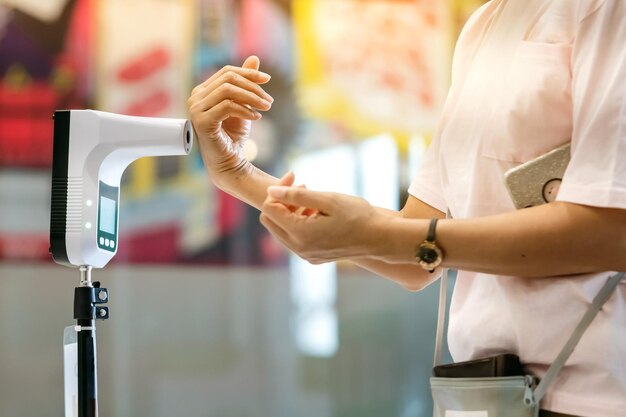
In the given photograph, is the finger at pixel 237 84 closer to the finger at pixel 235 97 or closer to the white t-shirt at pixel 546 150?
the finger at pixel 235 97

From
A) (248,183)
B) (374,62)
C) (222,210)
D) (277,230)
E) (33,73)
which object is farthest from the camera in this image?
(374,62)

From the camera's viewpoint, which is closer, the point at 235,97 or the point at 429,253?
the point at 429,253

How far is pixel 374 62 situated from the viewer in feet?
10.7

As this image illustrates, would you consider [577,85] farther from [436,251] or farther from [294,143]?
[294,143]

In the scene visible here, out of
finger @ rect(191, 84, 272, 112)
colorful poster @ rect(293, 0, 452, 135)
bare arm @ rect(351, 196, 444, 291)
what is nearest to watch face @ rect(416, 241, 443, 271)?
bare arm @ rect(351, 196, 444, 291)

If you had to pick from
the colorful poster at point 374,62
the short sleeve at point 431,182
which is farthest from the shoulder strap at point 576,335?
the colorful poster at point 374,62

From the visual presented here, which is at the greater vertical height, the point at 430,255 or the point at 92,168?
the point at 92,168

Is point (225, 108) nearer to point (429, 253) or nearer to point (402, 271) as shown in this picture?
point (402, 271)

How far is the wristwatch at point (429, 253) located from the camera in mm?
1014

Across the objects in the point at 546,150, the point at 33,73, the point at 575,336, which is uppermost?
the point at 33,73

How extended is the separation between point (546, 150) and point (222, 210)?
7.01ft

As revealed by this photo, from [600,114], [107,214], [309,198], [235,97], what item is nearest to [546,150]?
[600,114]

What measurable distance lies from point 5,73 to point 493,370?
247cm

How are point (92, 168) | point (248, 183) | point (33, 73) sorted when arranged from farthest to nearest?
point (33, 73) < point (248, 183) < point (92, 168)
